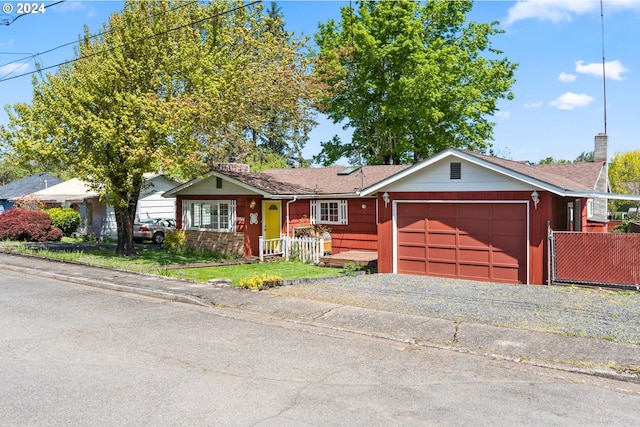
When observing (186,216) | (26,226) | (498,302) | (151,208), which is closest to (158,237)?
(151,208)

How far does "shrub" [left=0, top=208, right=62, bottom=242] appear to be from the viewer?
2745cm

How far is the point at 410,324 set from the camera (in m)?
9.62

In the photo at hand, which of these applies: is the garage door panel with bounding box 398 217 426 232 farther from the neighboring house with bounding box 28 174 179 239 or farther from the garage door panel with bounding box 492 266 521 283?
the neighboring house with bounding box 28 174 179 239

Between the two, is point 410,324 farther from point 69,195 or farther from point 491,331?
point 69,195

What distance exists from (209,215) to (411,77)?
16822 millimetres

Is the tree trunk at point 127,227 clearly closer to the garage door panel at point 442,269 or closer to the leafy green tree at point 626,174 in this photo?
the garage door panel at point 442,269

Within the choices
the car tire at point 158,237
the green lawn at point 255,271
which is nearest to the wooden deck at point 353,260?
the green lawn at point 255,271

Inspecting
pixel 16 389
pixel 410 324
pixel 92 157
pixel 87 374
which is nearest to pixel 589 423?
pixel 410 324

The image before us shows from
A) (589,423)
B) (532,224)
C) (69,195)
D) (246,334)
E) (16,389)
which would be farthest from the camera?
(69,195)

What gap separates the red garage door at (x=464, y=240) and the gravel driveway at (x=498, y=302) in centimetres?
64

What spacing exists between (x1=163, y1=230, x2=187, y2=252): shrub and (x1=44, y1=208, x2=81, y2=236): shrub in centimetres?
1077

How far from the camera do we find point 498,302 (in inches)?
452

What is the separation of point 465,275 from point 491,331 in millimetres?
6026

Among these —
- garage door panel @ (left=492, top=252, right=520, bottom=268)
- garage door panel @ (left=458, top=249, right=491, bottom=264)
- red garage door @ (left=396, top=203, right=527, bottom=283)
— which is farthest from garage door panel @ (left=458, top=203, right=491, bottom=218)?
garage door panel @ (left=492, top=252, right=520, bottom=268)
